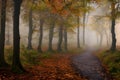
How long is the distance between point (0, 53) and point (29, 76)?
378 centimetres

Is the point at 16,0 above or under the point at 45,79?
above

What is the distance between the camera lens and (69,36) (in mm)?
71375

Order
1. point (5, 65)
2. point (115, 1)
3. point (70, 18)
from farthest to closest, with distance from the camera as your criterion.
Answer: point (70, 18) → point (115, 1) → point (5, 65)

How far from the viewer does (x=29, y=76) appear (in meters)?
14.2

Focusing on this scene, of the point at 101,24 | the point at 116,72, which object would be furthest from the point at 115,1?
the point at 101,24

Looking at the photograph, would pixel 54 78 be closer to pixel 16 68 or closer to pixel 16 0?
pixel 16 68

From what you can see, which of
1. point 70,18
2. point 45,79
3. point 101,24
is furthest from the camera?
point 101,24

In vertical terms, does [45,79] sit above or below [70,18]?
below

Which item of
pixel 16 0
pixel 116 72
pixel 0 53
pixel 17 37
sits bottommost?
pixel 116 72

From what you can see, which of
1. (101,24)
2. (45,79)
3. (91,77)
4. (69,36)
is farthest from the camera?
(69,36)

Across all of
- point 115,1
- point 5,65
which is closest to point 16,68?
point 5,65

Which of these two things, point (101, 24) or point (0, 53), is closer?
point (0, 53)

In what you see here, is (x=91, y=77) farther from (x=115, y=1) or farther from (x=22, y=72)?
(x=115, y=1)

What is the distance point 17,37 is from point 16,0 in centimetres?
242
